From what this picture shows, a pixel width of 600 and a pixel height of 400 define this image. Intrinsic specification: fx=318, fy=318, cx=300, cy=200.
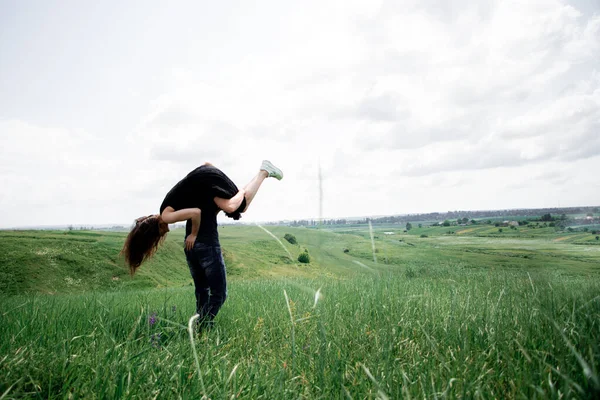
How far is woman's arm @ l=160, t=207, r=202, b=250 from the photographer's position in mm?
3662

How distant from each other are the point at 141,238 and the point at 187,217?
77 cm

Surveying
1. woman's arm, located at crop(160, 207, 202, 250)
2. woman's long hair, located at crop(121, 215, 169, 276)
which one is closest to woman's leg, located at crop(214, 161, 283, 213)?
woman's arm, located at crop(160, 207, 202, 250)

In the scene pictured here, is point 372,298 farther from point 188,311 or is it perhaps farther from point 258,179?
point 188,311

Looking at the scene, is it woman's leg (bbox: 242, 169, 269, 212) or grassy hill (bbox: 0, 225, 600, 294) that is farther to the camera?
grassy hill (bbox: 0, 225, 600, 294)

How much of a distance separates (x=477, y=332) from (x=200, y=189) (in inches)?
125

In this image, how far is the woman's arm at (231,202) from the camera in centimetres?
365

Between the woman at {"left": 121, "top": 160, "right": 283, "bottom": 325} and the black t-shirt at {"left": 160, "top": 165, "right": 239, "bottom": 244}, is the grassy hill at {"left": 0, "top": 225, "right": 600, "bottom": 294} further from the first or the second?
the black t-shirt at {"left": 160, "top": 165, "right": 239, "bottom": 244}

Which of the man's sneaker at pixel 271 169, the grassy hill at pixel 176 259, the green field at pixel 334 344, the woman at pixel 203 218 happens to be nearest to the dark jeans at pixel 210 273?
the woman at pixel 203 218

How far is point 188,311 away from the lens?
16.6 ft

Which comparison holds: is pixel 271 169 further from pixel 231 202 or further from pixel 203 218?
pixel 203 218

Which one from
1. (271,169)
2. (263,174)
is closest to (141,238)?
(263,174)

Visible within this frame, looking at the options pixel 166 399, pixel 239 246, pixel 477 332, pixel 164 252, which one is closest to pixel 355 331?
pixel 477 332

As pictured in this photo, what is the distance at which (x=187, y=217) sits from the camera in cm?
371

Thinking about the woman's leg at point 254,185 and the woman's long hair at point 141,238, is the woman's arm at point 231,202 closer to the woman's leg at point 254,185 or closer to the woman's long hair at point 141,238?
the woman's leg at point 254,185
